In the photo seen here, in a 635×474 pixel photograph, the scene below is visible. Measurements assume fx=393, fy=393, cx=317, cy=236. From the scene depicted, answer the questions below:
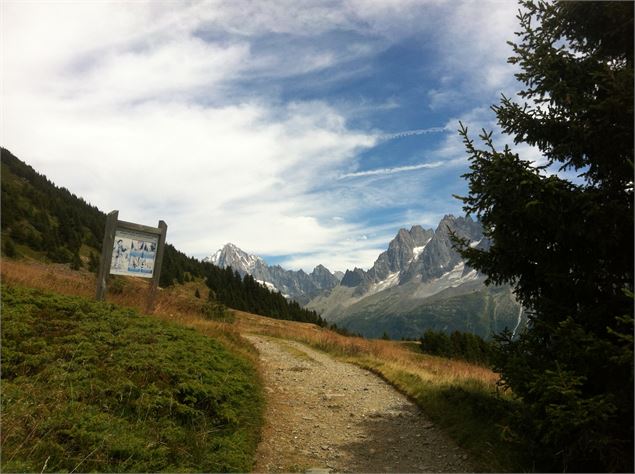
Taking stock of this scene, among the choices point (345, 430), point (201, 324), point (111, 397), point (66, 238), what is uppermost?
point (66, 238)

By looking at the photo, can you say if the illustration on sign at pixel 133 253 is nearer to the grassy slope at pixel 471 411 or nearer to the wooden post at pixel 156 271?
the wooden post at pixel 156 271

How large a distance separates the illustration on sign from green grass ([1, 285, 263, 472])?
3112 mm

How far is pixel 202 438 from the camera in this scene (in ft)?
20.3

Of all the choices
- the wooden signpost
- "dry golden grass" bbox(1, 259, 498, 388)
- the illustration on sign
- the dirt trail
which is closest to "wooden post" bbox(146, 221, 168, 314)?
the wooden signpost

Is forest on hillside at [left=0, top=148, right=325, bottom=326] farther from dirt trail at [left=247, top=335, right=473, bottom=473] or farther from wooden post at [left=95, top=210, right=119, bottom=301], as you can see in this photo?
dirt trail at [left=247, top=335, right=473, bottom=473]

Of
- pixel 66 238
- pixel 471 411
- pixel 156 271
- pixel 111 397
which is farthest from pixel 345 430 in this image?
pixel 66 238

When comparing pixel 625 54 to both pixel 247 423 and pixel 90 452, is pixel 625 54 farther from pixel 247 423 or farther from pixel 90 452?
pixel 90 452

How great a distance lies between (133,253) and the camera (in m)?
13.3

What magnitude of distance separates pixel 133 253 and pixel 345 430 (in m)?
9.07

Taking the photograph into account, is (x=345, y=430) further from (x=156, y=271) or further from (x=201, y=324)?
(x=156, y=271)

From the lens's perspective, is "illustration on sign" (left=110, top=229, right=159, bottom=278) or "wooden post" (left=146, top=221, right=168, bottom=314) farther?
"wooden post" (left=146, top=221, right=168, bottom=314)

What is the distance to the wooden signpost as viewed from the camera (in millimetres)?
12367

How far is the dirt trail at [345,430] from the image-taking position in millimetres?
6805

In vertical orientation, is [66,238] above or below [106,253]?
above
